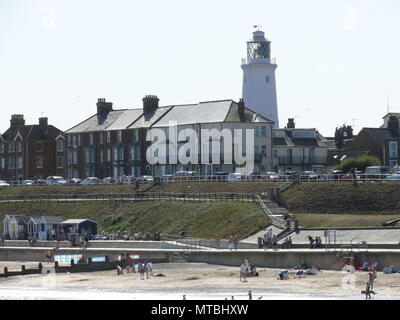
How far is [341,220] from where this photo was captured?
237 ft

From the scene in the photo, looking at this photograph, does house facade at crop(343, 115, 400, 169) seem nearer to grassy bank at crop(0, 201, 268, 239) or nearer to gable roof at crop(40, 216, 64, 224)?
grassy bank at crop(0, 201, 268, 239)

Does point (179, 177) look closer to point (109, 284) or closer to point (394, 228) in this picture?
point (394, 228)

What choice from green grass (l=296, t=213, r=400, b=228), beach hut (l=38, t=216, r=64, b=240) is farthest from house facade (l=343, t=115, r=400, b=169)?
beach hut (l=38, t=216, r=64, b=240)

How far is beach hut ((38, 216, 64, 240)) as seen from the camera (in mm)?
83731

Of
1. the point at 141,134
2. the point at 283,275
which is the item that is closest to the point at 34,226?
the point at 141,134

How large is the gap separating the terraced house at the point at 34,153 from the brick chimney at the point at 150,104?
1199cm

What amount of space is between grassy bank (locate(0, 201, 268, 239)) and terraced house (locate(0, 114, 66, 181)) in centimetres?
2089

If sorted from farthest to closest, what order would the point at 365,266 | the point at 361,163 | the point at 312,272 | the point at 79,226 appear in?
1. the point at 361,163
2. the point at 79,226
3. the point at 312,272
4. the point at 365,266

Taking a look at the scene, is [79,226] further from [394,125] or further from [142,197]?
[394,125]

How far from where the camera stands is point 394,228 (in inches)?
2660

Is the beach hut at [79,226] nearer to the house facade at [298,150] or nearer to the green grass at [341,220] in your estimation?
the green grass at [341,220]

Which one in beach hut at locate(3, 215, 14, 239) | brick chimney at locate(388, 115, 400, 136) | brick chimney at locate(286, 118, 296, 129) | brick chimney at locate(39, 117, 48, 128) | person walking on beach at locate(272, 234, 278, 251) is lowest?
person walking on beach at locate(272, 234, 278, 251)

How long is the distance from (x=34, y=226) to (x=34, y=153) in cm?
3708
